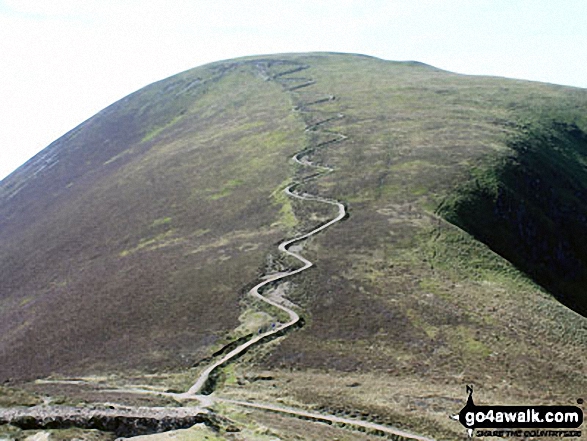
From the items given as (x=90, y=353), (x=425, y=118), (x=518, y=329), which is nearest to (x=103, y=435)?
(x=90, y=353)

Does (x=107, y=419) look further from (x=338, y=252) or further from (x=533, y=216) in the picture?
(x=533, y=216)

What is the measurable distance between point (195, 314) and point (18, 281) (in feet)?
124

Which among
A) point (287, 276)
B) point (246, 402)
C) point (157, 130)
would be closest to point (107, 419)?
point (246, 402)

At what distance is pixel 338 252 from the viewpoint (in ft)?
183

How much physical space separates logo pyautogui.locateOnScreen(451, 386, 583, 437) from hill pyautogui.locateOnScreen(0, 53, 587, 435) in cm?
95

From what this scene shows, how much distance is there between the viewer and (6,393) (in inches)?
1171

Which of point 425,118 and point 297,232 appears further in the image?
point 425,118

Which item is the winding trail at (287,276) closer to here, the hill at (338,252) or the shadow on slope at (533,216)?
the hill at (338,252)

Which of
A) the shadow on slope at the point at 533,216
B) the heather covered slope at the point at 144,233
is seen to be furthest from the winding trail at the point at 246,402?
the shadow on slope at the point at 533,216

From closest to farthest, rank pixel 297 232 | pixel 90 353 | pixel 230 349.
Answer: pixel 230 349
pixel 90 353
pixel 297 232

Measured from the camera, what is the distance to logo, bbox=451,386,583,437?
95.2ft

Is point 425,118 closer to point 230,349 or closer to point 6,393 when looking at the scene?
point 230,349

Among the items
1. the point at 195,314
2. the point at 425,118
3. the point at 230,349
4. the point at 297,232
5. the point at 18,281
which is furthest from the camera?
the point at 425,118

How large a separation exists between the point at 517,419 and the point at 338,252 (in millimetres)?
27538
